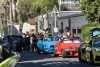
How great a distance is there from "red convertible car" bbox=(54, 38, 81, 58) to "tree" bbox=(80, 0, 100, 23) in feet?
28.0

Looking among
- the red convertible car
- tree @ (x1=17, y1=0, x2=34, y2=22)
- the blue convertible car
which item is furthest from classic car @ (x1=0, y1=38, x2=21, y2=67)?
tree @ (x1=17, y1=0, x2=34, y2=22)

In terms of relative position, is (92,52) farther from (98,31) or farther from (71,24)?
(71,24)

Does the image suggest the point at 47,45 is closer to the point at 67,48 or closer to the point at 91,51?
the point at 67,48

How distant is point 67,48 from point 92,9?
406 inches

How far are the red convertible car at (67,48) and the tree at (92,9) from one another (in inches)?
336

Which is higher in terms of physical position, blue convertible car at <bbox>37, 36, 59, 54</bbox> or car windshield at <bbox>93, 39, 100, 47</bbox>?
car windshield at <bbox>93, 39, 100, 47</bbox>

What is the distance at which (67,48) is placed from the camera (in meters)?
26.6

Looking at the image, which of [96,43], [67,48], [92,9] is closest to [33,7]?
[92,9]

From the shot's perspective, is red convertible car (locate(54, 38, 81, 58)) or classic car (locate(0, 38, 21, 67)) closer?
classic car (locate(0, 38, 21, 67))

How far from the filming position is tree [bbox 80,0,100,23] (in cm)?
3622

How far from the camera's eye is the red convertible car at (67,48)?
2653cm

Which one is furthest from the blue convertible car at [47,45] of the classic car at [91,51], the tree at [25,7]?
the tree at [25,7]

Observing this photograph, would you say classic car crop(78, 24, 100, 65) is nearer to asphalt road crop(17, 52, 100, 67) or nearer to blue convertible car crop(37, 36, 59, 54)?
asphalt road crop(17, 52, 100, 67)

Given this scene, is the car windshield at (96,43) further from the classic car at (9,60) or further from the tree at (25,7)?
the tree at (25,7)
